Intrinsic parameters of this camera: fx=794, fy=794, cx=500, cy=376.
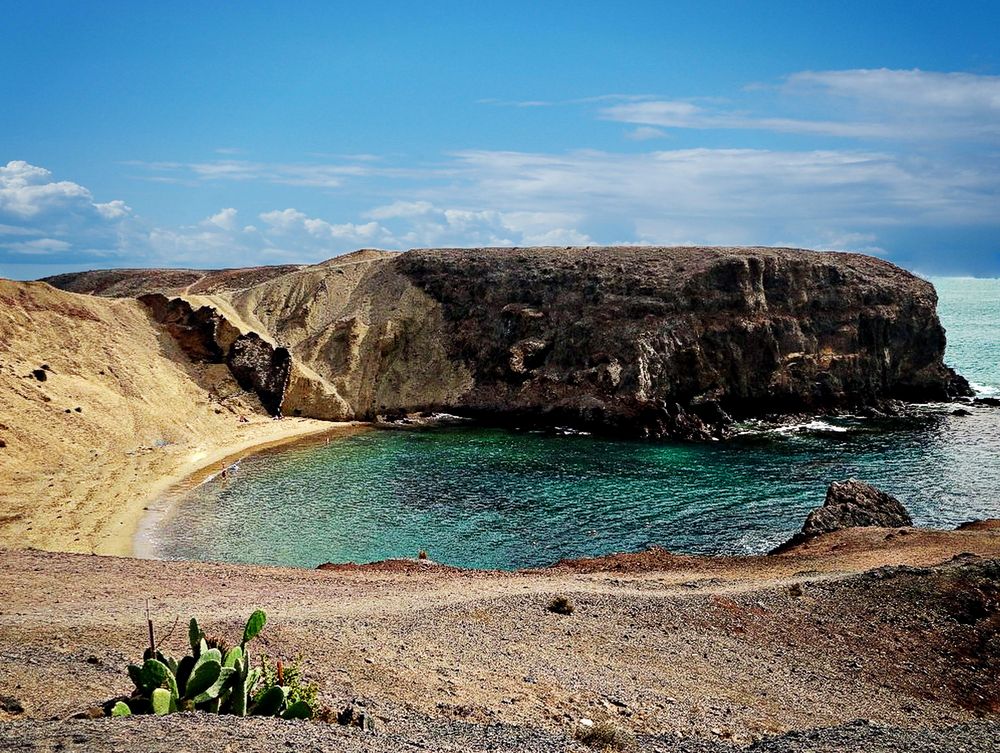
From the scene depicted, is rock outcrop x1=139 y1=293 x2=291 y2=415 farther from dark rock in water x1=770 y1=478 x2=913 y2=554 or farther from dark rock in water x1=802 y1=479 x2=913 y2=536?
dark rock in water x1=802 y1=479 x2=913 y2=536

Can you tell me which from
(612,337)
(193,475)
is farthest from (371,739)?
(612,337)

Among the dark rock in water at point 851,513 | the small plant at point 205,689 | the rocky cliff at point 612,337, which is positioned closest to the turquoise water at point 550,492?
the dark rock in water at point 851,513

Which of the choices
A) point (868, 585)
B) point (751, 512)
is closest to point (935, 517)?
point (751, 512)

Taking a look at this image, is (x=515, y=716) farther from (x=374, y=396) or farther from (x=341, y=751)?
(x=374, y=396)

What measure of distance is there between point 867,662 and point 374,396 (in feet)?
169

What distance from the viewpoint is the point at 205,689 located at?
39.0 feet

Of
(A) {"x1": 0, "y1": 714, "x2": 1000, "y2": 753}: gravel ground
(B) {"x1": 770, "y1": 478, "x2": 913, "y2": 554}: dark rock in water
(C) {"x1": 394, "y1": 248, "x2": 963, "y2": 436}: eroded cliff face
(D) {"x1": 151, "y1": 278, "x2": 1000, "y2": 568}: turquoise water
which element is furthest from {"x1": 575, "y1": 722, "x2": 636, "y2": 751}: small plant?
(C) {"x1": 394, "y1": 248, "x2": 963, "y2": 436}: eroded cliff face

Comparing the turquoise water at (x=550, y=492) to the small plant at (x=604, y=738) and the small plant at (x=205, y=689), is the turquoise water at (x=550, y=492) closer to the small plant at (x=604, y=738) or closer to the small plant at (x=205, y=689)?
the small plant at (x=604, y=738)

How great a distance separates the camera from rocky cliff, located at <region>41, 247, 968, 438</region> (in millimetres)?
64062

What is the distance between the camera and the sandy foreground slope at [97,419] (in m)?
36.2

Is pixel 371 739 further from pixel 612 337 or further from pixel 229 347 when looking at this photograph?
pixel 229 347

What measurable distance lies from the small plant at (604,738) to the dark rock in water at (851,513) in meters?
19.7

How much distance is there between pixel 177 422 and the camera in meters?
53.3

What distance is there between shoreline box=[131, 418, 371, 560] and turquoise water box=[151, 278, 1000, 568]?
0.53 metres
